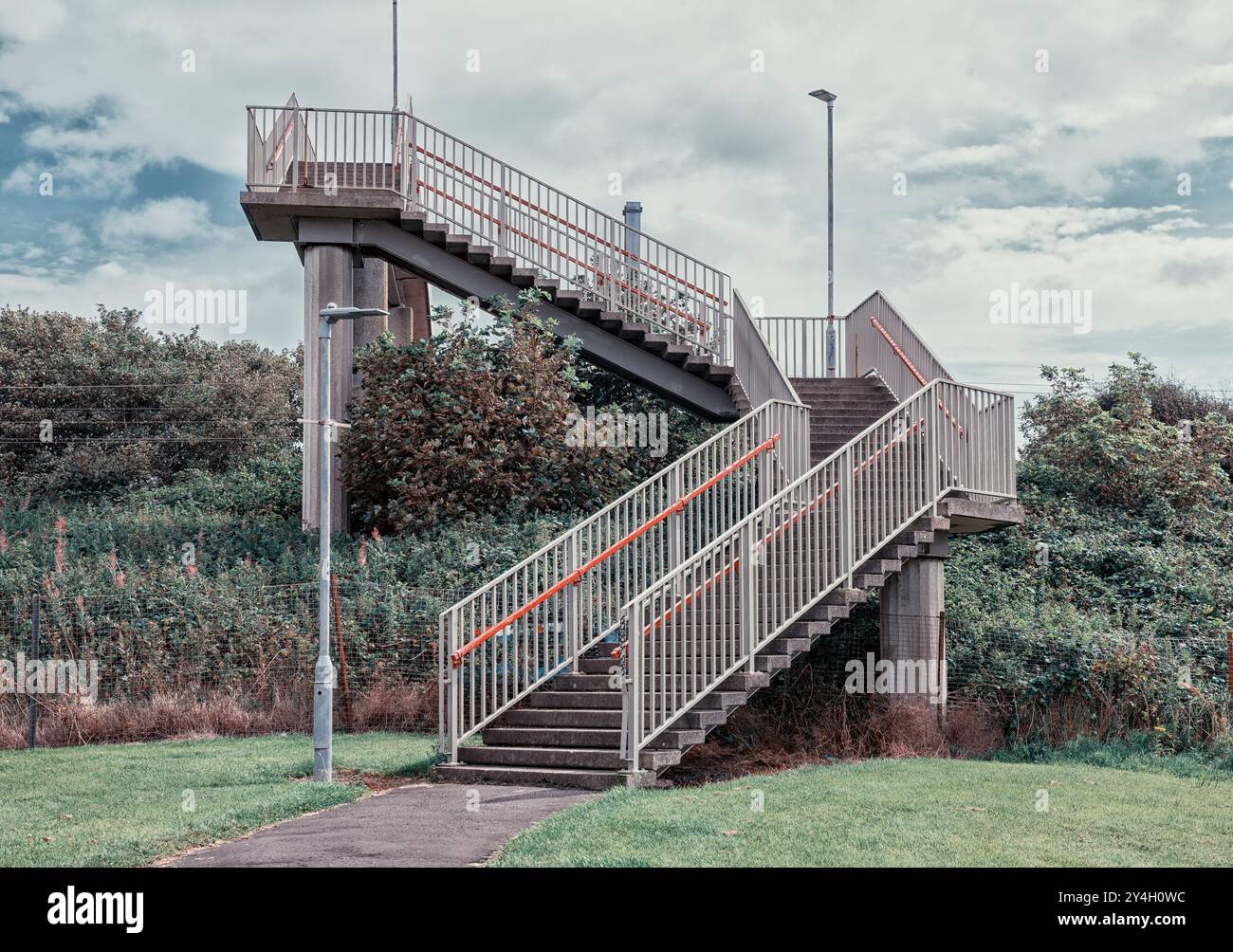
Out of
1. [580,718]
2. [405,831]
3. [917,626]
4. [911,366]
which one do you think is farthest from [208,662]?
[911,366]

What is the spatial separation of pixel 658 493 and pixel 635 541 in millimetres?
816

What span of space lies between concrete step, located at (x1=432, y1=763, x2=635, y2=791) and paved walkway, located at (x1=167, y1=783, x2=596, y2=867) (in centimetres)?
22

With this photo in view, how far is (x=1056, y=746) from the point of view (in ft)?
48.8

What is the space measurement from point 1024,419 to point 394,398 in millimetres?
14862

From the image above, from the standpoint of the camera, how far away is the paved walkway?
8.83 metres

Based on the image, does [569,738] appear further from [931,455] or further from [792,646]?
[931,455]

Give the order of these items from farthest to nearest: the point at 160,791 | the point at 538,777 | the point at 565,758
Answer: the point at 565,758 < the point at 538,777 < the point at 160,791

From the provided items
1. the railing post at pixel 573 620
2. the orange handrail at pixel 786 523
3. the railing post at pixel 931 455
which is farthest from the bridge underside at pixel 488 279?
the railing post at pixel 573 620

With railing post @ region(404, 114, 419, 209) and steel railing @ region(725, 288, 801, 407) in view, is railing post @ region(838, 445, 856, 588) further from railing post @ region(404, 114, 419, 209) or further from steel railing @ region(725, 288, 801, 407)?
railing post @ region(404, 114, 419, 209)

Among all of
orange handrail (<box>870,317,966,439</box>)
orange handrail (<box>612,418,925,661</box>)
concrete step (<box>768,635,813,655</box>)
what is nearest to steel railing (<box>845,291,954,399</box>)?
orange handrail (<box>870,317,966,439</box>)

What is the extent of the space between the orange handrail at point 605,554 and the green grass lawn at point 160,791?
1356mm

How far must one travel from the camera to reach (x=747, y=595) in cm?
1320

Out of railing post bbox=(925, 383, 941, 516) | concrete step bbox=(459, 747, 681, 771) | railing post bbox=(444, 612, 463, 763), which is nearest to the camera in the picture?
concrete step bbox=(459, 747, 681, 771)
